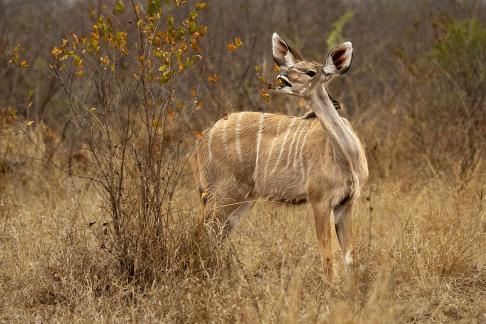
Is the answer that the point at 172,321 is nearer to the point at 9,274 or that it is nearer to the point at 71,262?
the point at 71,262

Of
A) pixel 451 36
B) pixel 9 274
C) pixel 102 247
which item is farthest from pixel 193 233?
pixel 451 36

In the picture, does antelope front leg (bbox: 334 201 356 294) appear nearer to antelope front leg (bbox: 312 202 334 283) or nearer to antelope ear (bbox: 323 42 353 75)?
antelope front leg (bbox: 312 202 334 283)

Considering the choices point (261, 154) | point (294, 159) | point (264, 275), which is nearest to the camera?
point (264, 275)

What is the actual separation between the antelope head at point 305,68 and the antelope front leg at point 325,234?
67 centimetres

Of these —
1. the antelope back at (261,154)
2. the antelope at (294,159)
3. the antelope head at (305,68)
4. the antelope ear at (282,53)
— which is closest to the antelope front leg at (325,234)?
the antelope at (294,159)

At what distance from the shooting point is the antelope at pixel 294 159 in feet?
15.9

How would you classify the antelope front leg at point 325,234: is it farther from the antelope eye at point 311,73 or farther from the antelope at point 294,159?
the antelope eye at point 311,73

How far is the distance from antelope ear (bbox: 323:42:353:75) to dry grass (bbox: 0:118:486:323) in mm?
881

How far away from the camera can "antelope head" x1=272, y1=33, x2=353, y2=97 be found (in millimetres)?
4773

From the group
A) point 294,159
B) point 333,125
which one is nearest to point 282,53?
point 333,125

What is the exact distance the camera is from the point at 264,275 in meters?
4.61

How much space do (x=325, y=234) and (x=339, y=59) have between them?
1008mm

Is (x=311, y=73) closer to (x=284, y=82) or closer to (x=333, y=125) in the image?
(x=284, y=82)

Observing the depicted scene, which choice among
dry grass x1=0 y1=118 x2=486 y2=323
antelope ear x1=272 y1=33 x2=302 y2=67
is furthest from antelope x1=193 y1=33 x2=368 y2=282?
dry grass x1=0 y1=118 x2=486 y2=323
